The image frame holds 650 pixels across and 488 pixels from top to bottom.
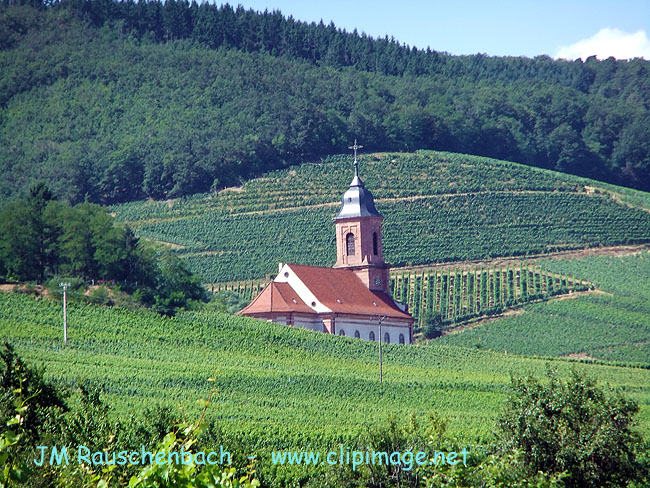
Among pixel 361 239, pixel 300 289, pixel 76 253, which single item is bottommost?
pixel 300 289

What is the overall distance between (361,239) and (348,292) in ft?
14.5

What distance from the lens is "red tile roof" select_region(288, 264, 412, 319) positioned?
65750mm

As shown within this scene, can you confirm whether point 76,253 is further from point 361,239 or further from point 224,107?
point 224,107

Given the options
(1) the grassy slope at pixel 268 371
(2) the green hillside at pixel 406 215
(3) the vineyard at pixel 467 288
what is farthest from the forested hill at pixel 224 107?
(1) the grassy slope at pixel 268 371

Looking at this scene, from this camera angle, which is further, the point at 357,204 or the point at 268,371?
the point at 357,204

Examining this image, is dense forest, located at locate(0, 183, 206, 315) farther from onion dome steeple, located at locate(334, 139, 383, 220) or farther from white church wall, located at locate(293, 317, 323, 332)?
onion dome steeple, located at locate(334, 139, 383, 220)

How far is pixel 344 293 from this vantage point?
221ft

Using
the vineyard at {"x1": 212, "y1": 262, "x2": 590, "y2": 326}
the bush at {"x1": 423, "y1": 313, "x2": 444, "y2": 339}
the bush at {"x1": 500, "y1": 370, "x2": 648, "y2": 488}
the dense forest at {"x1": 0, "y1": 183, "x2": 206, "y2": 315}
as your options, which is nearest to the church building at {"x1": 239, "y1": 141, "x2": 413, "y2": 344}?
the dense forest at {"x1": 0, "y1": 183, "x2": 206, "y2": 315}

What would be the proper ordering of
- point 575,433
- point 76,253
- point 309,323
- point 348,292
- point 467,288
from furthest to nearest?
point 467,288 < point 348,292 < point 309,323 < point 76,253 < point 575,433

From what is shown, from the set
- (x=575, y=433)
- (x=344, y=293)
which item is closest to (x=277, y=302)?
(x=344, y=293)

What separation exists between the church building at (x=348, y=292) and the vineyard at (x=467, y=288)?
10676mm

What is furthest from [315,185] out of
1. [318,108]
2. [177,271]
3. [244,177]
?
[177,271]

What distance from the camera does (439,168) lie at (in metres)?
114

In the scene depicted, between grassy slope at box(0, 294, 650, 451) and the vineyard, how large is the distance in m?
17.5
